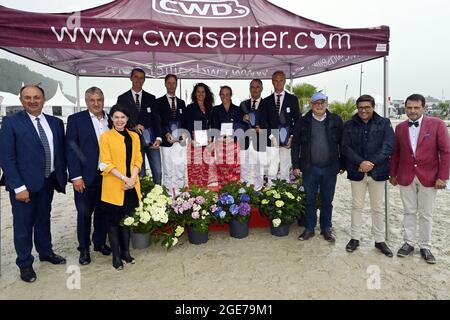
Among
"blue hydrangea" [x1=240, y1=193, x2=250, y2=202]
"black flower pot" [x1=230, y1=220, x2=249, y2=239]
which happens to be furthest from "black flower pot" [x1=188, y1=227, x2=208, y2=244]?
"blue hydrangea" [x1=240, y1=193, x2=250, y2=202]

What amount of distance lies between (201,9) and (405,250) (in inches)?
180

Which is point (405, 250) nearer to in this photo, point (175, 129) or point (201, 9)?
point (175, 129)

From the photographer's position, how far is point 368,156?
377cm

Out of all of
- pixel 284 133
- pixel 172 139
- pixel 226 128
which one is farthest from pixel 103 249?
pixel 284 133

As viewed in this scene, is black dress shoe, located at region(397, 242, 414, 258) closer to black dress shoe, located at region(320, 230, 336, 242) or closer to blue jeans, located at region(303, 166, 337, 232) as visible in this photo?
black dress shoe, located at region(320, 230, 336, 242)

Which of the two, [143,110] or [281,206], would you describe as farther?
[143,110]

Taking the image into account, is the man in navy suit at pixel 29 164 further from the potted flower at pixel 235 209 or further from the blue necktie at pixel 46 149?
the potted flower at pixel 235 209

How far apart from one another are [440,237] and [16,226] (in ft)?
17.5

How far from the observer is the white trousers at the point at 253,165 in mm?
5305

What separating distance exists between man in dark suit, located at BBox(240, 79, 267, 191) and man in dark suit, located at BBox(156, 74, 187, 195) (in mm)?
1022

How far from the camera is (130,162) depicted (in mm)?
3447

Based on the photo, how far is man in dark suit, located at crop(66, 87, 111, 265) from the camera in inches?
138
